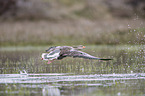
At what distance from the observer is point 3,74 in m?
25.6

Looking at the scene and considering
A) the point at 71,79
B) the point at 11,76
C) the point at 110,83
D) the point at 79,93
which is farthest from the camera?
the point at 11,76

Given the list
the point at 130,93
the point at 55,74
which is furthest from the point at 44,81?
the point at 130,93

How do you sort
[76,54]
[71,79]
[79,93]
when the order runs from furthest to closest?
[76,54]
[71,79]
[79,93]

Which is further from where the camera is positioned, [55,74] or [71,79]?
[55,74]

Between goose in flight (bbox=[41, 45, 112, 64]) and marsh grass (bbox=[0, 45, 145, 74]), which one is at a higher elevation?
goose in flight (bbox=[41, 45, 112, 64])

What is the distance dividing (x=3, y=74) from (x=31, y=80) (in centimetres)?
381

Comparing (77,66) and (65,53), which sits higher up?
(65,53)

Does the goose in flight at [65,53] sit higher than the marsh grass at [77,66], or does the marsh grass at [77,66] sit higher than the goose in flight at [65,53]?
the goose in flight at [65,53]

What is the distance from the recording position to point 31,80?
2283 cm

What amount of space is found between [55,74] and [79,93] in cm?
736

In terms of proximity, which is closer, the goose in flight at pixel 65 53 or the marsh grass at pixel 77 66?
the marsh grass at pixel 77 66

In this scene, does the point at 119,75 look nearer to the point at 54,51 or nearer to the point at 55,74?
the point at 55,74

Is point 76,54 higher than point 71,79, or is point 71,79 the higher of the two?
point 76,54

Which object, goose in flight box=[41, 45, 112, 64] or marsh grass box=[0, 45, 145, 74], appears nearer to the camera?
marsh grass box=[0, 45, 145, 74]
